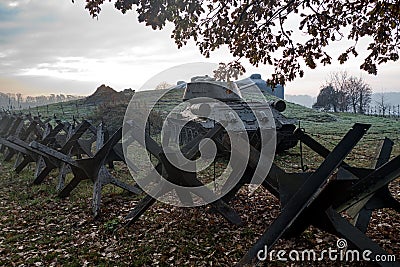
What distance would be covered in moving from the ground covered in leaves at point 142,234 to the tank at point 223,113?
12.6ft

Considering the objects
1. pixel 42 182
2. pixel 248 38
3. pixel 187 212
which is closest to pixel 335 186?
pixel 187 212

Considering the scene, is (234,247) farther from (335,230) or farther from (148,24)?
(148,24)

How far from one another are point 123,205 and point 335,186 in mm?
4768

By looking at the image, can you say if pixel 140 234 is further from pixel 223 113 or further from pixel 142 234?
pixel 223 113

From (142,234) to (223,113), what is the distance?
6.83 metres

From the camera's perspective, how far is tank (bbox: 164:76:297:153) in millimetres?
10330

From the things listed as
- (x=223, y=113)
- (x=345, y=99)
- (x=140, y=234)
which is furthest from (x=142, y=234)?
(x=345, y=99)

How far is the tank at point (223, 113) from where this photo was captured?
33.9 ft

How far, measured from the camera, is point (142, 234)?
4.90 metres

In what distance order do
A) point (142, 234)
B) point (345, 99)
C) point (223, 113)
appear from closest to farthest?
point (142, 234) < point (223, 113) < point (345, 99)

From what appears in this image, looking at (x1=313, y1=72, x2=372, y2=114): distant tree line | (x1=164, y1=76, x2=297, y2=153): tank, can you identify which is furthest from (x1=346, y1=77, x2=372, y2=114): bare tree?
(x1=164, y1=76, x2=297, y2=153): tank

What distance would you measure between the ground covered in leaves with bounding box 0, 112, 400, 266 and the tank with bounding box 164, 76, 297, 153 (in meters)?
3.84

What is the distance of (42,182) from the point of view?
8.77 meters

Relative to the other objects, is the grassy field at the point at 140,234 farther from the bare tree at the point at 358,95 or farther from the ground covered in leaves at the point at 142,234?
the bare tree at the point at 358,95
